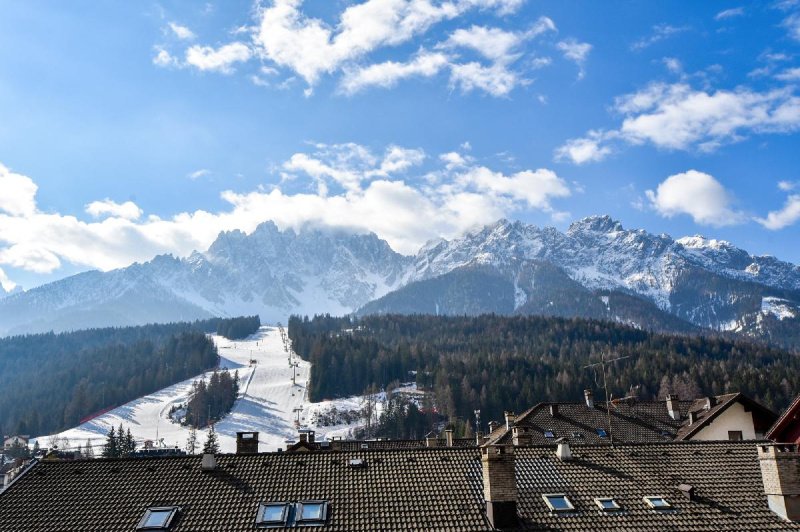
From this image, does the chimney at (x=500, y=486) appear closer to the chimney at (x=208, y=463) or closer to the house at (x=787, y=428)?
the chimney at (x=208, y=463)

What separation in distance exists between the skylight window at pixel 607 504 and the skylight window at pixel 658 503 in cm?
124

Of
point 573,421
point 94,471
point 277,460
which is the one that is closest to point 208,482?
point 277,460

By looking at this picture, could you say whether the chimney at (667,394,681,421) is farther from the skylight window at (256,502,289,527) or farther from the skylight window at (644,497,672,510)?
the skylight window at (256,502,289,527)

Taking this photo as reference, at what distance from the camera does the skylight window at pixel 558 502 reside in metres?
24.5

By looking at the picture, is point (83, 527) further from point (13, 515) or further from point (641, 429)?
point (641, 429)

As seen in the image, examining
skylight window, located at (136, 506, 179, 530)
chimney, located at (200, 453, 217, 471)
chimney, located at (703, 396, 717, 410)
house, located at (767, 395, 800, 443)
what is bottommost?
skylight window, located at (136, 506, 179, 530)

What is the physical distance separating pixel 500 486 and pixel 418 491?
315 cm

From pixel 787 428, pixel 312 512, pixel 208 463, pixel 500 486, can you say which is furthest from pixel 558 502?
pixel 208 463

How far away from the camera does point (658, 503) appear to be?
25.0m

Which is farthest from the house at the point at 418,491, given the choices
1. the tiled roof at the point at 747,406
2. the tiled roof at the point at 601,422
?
the tiled roof at the point at 601,422

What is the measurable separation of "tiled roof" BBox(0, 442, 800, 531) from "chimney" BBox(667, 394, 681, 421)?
31228 mm

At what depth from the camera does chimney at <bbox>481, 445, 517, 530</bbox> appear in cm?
2356

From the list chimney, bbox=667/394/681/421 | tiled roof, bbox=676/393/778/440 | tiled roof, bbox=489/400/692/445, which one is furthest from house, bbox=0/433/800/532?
chimney, bbox=667/394/681/421

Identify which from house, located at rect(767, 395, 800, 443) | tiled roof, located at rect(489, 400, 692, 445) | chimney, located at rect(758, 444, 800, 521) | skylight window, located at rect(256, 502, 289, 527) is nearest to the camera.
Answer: skylight window, located at rect(256, 502, 289, 527)
